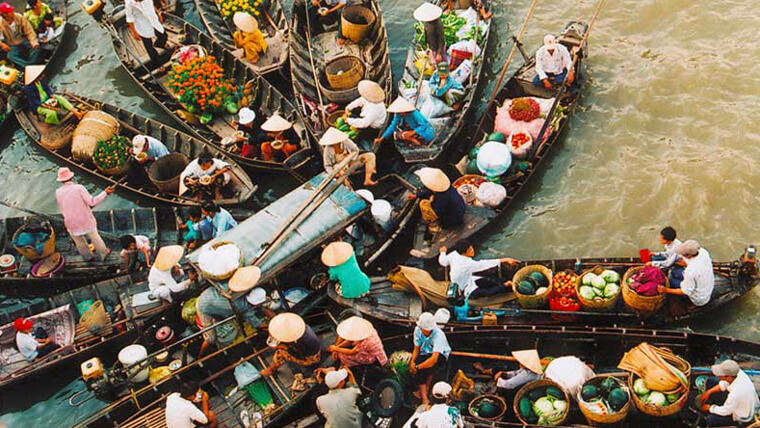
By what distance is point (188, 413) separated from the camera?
9.42m

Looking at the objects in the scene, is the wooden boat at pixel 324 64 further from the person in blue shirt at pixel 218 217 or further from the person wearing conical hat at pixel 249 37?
the person in blue shirt at pixel 218 217

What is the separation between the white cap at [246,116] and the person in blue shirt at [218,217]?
2.72 metres

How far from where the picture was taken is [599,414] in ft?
29.6

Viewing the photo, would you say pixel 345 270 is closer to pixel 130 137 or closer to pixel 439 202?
pixel 439 202

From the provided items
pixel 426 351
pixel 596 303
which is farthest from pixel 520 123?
pixel 426 351

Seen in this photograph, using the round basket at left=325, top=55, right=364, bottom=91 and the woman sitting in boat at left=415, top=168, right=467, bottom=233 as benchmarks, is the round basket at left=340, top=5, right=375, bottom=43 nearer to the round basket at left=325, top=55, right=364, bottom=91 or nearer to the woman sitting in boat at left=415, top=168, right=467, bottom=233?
the round basket at left=325, top=55, right=364, bottom=91

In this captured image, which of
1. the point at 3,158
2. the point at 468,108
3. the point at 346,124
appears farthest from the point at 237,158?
the point at 3,158

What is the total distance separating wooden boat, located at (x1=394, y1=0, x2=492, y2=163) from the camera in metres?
13.3

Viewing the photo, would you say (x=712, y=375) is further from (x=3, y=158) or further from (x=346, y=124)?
(x=3, y=158)

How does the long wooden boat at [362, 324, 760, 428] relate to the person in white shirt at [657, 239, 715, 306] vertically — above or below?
below

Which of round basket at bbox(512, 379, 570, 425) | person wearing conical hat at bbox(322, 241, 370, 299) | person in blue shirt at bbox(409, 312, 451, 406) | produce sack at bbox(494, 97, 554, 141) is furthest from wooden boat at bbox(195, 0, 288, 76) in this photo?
round basket at bbox(512, 379, 570, 425)

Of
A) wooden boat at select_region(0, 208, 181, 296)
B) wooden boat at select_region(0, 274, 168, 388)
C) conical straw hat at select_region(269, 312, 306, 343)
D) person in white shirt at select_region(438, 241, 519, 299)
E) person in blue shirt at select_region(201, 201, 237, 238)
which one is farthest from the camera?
wooden boat at select_region(0, 208, 181, 296)

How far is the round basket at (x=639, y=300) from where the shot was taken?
10195mm

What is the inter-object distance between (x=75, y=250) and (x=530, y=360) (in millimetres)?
9334
